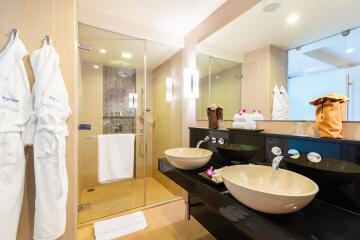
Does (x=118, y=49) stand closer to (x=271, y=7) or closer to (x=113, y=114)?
(x=113, y=114)

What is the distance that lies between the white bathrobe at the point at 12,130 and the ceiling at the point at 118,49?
38.8 inches

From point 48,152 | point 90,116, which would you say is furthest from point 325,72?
point 90,116

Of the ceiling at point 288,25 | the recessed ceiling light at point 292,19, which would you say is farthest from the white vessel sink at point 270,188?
the recessed ceiling light at point 292,19

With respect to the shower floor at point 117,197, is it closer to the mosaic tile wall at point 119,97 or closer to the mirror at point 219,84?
the mosaic tile wall at point 119,97

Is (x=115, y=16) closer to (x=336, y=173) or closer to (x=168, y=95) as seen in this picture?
(x=168, y=95)

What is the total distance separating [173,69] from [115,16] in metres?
1.03

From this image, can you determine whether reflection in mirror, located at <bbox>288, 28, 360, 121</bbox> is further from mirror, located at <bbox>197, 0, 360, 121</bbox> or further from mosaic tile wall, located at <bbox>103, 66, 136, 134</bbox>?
mosaic tile wall, located at <bbox>103, 66, 136, 134</bbox>

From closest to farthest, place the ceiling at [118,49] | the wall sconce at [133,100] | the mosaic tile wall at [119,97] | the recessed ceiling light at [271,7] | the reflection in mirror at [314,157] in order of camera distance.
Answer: the reflection in mirror at [314,157], the recessed ceiling light at [271,7], the ceiling at [118,49], the mosaic tile wall at [119,97], the wall sconce at [133,100]

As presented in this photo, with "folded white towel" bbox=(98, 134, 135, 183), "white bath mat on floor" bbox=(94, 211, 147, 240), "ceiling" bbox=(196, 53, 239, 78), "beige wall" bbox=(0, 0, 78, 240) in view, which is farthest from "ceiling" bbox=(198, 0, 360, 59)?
"white bath mat on floor" bbox=(94, 211, 147, 240)

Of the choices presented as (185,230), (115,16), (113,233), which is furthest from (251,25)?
(113,233)

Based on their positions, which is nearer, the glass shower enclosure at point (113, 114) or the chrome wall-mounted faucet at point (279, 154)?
the chrome wall-mounted faucet at point (279, 154)

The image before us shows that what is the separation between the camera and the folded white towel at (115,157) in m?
2.12

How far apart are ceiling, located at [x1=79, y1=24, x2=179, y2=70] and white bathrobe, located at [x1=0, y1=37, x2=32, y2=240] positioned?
3.23 ft

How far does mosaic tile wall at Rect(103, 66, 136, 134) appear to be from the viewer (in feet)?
7.82
